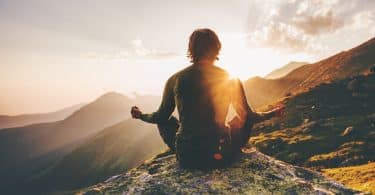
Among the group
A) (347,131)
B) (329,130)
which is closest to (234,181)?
(347,131)

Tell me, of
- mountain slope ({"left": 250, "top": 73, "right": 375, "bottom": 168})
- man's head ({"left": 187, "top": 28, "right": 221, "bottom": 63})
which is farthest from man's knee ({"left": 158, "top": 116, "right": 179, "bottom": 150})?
mountain slope ({"left": 250, "top": 73, "right": 375, "bottom": 168})

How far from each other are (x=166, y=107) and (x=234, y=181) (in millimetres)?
2475

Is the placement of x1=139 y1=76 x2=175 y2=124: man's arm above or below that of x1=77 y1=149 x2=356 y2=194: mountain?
above

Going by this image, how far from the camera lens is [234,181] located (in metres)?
7.28

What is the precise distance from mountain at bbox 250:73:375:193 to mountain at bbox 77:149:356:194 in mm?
51890

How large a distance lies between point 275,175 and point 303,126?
114 metres

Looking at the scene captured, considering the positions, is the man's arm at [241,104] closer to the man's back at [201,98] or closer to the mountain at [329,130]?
the man's back at [201,98]

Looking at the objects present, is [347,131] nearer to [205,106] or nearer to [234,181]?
[234,181]

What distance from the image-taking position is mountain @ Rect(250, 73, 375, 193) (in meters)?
76.9

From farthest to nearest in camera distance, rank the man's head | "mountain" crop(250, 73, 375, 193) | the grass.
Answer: "mountain" crop(250, 73, 375, 193)
the grass
the man's head

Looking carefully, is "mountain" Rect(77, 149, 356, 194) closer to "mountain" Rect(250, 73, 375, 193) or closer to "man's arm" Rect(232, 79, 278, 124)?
"man's arm" Rect(232, 79, 278, 124)

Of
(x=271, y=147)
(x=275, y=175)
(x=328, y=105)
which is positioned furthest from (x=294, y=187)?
(x=328, y=105)

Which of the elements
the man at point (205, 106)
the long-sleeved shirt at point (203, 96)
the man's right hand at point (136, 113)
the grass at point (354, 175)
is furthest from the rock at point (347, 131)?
the man's right hand at point (136, 113)

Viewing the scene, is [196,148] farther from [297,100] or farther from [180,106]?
[297,100]
